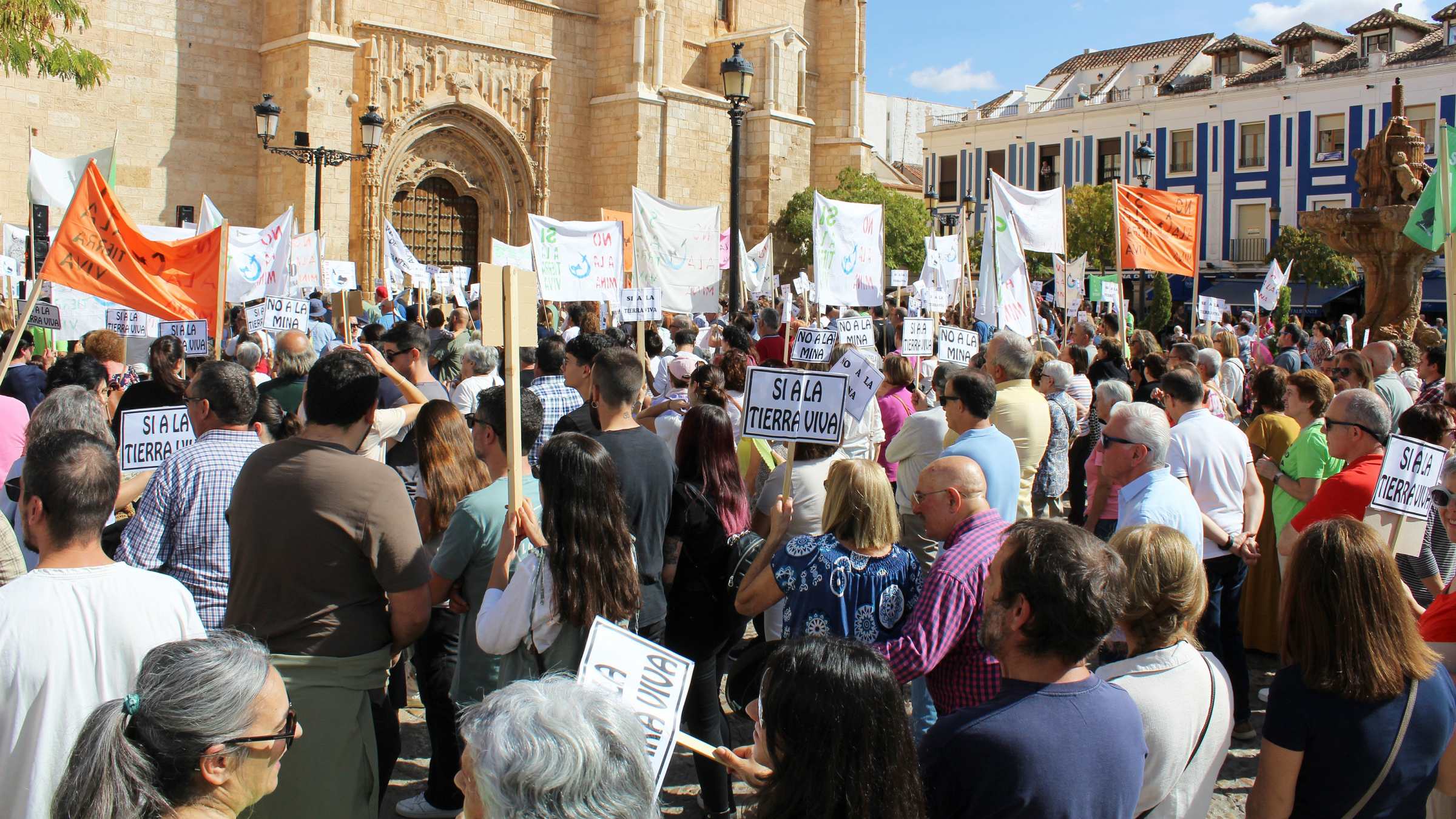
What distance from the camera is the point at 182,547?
3.74 m

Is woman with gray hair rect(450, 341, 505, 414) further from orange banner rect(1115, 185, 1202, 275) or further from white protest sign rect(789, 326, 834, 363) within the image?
orange banner rect(1115, 185, 1202, 275)

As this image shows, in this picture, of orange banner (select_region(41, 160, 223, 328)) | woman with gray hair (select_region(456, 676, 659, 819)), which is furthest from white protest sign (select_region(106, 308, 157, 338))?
woman with gray hair (select_region(456, 676, 659, 819))

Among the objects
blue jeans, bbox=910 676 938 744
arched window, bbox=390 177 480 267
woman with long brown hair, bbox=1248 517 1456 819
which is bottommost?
blue jeans, bbox=910 676 938 744

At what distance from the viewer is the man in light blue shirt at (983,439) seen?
498 centimetres

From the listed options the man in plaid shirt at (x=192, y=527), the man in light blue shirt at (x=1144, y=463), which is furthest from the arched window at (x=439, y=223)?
the man in light blue shirt at (x=1144, y=463)

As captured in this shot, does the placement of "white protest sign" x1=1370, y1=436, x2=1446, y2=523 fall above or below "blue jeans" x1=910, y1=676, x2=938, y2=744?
above

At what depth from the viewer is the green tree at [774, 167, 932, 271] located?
2977cm

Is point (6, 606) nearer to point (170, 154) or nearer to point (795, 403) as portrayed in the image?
point (795, 403)

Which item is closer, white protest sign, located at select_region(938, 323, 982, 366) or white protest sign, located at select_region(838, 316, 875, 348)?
white protest sign, located at select_region(938, 323, 982, 366)

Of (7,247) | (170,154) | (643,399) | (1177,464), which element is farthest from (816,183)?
(1177,464)

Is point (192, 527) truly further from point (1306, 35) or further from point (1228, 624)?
point (1306, 35)

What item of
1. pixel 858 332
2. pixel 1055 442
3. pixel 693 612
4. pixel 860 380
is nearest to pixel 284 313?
pixel 858 332

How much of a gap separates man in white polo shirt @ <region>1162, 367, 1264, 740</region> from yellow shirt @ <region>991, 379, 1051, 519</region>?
87 cm

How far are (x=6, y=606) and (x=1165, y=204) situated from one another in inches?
438
